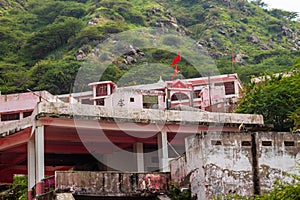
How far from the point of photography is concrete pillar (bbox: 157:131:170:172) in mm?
18578

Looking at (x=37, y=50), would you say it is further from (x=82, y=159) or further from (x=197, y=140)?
(x=197, y=140)

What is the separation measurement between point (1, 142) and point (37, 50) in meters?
45.9

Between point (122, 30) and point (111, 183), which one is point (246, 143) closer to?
point (111, 183)

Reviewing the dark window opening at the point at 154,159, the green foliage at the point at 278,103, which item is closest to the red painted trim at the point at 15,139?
the dark window opening at the point at 154,159

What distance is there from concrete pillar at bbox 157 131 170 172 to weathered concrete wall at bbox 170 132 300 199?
132 inches

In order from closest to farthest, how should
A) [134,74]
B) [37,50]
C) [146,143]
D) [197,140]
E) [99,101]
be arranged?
[197,140], [146,143], [99,101], [134,74], [37,50]

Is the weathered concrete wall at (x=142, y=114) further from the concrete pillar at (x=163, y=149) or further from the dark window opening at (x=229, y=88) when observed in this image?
the dark window opening at (x=229, y=88)

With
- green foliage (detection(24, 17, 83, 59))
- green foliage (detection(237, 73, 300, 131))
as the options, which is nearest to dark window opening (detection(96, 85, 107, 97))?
green foliage (detection(237, 73, 300, 131))

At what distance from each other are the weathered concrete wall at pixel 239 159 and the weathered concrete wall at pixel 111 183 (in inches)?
58.0

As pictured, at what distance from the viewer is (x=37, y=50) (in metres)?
63.2

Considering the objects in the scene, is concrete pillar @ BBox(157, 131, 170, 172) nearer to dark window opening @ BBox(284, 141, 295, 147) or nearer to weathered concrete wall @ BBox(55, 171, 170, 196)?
weathered concrete wall @ BBox(55, 171, 170, 196)

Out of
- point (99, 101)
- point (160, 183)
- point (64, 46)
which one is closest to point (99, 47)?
point (64, 46)

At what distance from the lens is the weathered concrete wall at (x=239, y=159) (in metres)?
14.5

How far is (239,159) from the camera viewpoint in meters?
14.8
